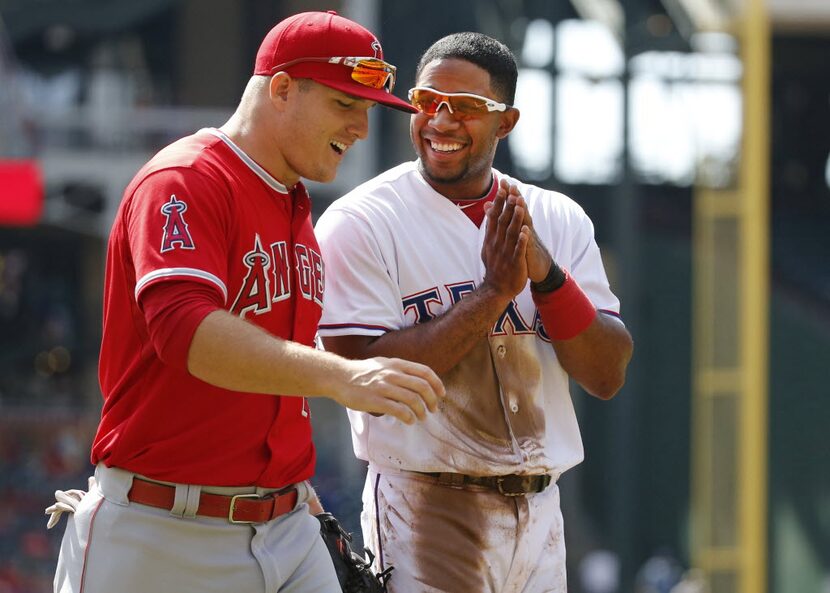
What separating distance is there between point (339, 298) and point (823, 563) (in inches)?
548

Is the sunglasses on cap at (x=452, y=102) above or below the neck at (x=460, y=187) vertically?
above

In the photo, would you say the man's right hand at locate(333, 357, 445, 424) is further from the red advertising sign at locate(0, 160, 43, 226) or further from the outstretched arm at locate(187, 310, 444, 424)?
the red advertising sign at locate(0, 160, 43, 226)

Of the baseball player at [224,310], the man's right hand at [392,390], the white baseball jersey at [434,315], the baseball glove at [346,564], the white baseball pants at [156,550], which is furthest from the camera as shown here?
the white baseball jersey at [434,315]

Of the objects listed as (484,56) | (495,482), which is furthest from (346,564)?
(484,56)

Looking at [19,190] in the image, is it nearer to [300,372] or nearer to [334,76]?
[334,76]

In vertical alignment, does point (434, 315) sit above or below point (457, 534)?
above

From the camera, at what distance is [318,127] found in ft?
10.3

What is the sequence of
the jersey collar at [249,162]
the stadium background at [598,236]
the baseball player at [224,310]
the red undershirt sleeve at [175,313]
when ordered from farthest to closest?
the stadium background at [598,236]
the jersey collar at [249,162]
the baseball player at [224,310]
the red undershirt sleeve at [175,313]

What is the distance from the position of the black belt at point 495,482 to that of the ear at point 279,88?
1.13 meters

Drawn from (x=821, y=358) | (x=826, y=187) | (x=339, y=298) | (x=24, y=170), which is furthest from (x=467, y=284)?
(x=826, y=187)

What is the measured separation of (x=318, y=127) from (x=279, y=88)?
125 mm

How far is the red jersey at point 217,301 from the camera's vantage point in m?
2.90

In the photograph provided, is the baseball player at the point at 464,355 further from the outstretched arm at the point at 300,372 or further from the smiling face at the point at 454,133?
the outstretched arm at the point at 300,372

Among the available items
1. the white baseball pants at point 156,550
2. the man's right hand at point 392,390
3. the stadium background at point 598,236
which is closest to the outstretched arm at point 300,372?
the man's right hand at point 392,390
